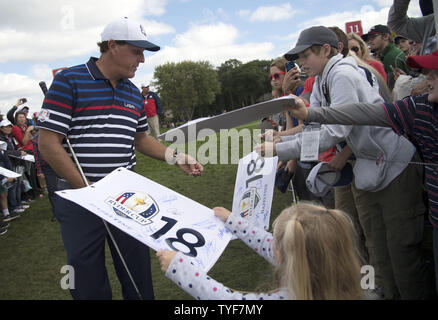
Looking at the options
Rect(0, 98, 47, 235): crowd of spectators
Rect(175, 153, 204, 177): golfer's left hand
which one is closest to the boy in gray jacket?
Rect(175, 153, 204, 177): golfer's left hand

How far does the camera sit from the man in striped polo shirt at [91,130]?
2.06m

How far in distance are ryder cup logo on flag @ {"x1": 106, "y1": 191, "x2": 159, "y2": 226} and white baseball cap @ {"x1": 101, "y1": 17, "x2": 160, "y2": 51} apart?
0.94 meters

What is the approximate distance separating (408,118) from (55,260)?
4335 millimetres

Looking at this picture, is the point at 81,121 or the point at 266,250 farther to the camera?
the point at 81,121

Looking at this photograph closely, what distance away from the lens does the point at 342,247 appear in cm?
148

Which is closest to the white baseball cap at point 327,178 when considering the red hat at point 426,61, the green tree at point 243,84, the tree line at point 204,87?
the red hat at point 426,61

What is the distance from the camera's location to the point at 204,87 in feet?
250

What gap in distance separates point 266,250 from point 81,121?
1.30m

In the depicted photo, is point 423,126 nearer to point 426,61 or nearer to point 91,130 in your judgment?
point 426,61

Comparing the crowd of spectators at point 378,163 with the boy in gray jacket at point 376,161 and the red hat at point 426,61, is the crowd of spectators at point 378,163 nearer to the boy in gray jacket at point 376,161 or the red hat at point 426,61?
the boy in gray jacket at point 376,161

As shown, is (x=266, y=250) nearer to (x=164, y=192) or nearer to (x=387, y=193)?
(x=164, y=192)

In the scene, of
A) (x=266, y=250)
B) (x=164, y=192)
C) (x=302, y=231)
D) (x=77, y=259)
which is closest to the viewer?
(x=302, y=231)

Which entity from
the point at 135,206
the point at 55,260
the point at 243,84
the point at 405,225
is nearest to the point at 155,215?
the point at 135,206
